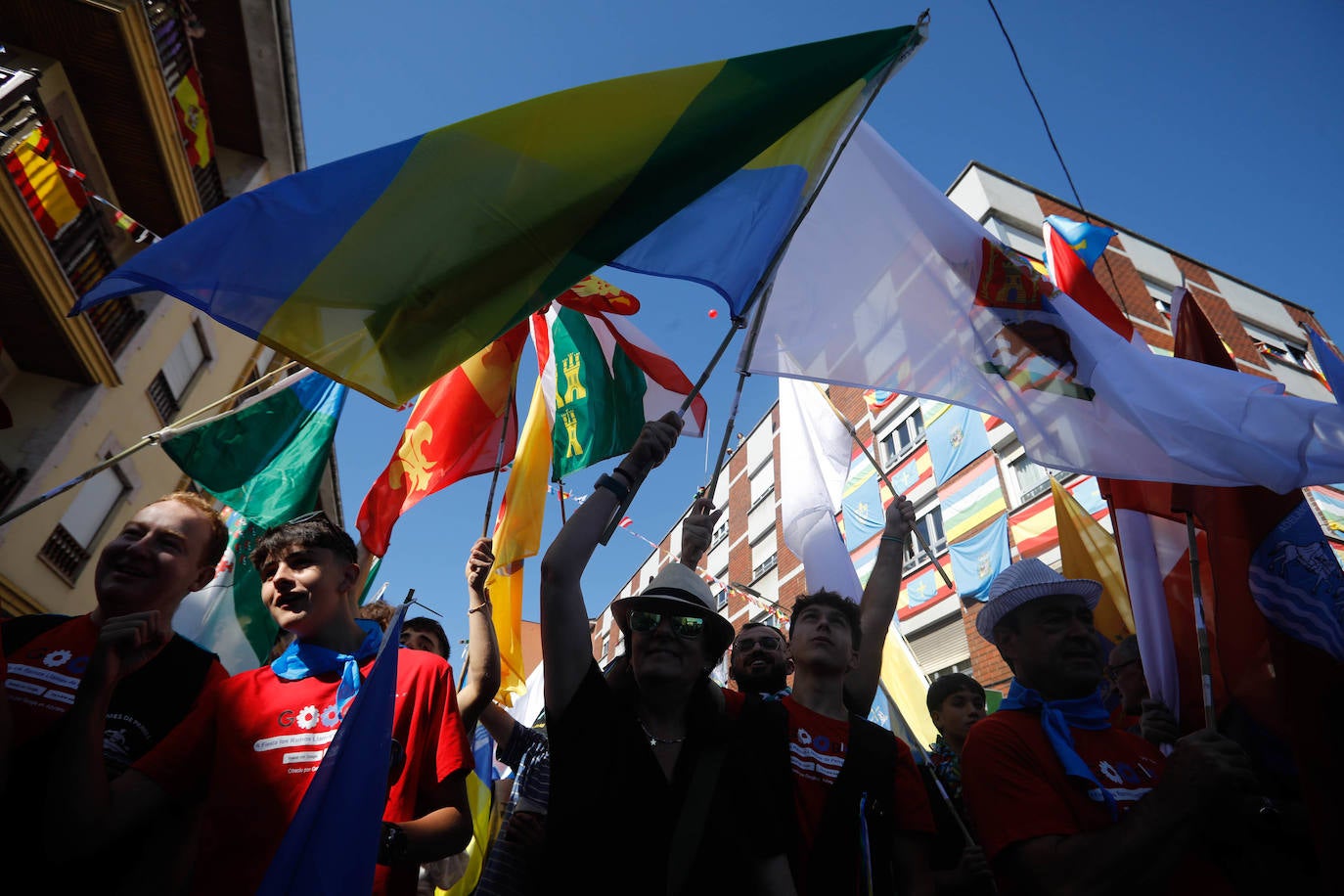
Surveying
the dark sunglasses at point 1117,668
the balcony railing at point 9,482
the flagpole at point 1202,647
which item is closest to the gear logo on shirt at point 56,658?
the flagpole at point 1202,647

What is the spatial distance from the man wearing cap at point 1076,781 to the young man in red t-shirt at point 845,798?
0.33 metres

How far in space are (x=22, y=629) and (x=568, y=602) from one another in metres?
1.68

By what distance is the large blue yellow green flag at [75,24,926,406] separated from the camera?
7.45 feet

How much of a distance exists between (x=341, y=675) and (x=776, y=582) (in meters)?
23.2

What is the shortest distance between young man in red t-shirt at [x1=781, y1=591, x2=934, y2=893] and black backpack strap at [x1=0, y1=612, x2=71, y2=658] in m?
2.30

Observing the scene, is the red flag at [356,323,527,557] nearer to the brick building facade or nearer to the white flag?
the white flag

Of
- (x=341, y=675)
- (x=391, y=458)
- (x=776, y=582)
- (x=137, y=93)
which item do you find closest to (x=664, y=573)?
(x=341, y=675)

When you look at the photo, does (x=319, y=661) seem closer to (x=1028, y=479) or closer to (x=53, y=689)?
(x=53, y=689)

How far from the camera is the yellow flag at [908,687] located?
5180mm

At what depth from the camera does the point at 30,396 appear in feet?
34.9

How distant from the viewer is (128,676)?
2.19 m

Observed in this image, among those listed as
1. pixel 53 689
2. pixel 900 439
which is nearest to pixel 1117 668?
pixel 53 689

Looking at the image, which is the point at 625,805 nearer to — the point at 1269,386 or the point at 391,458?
the point at 1269,386

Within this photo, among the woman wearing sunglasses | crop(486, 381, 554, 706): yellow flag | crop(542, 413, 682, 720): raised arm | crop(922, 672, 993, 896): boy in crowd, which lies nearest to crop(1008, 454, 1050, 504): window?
crop(922, 672, 993, 896): boy in crowd
